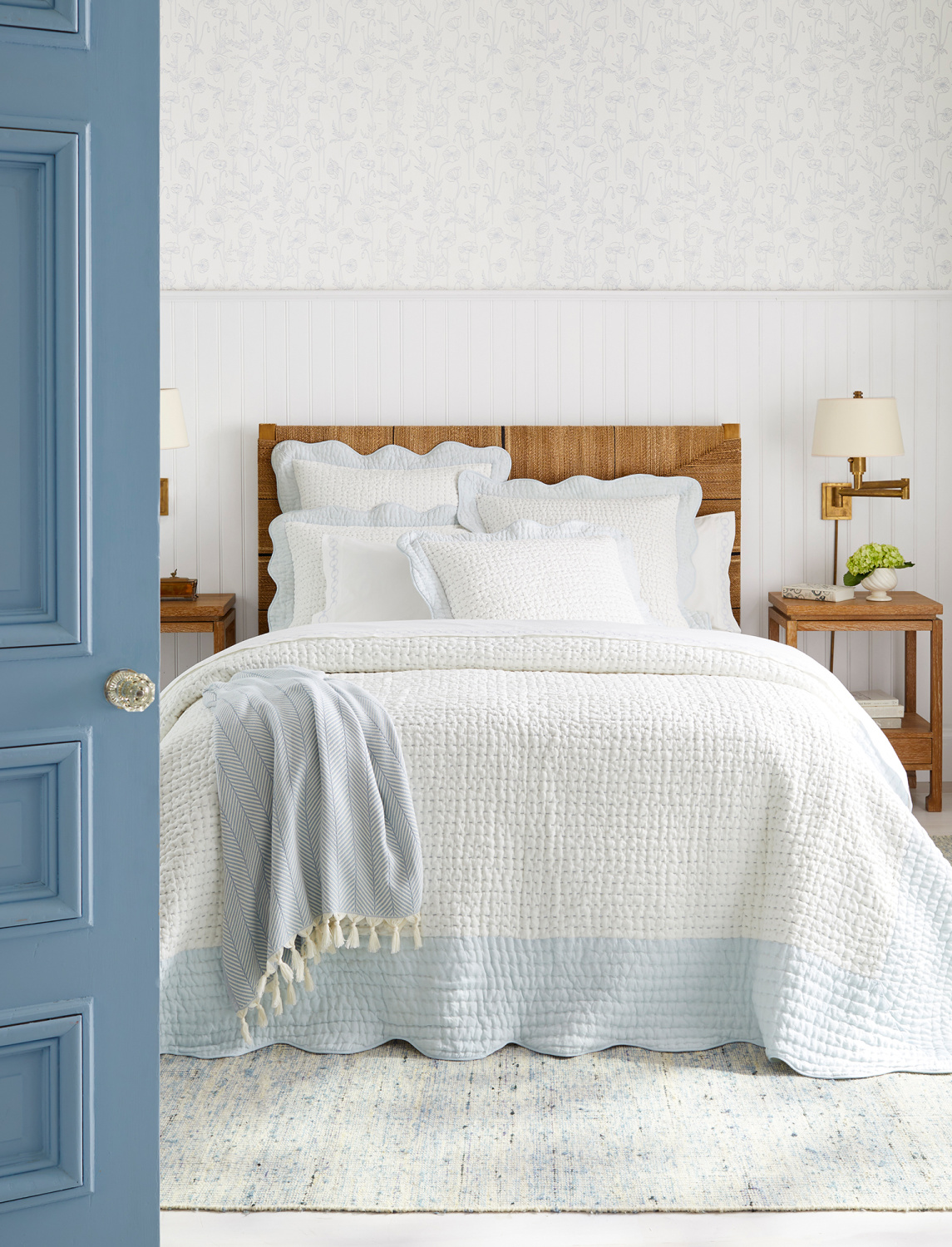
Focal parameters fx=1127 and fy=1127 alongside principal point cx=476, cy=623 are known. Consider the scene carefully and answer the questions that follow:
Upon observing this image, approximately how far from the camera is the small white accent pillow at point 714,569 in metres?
3.94

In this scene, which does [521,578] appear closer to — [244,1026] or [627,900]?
[627,900]

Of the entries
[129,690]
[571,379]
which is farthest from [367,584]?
[129,690]

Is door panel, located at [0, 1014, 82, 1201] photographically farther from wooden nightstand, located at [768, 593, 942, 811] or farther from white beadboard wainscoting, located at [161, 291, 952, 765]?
wooden nightstand, located at [768, 593, 942, 811]

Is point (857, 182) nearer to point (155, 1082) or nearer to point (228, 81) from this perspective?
point (228, 81)

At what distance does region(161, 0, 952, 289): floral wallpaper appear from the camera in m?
4.02

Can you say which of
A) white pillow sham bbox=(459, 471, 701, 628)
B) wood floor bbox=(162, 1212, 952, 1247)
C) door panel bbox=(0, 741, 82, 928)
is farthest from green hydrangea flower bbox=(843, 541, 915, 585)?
door panel bbox=(0, 741, 82, 928)

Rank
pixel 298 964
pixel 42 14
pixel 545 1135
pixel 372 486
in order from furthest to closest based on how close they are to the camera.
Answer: pixel 372 486 → pixel 298 964 → pixel 545 1135 → pixel 42 14

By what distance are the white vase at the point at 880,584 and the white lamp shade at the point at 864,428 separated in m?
0.41

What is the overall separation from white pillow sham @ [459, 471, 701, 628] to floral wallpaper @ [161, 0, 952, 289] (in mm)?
764

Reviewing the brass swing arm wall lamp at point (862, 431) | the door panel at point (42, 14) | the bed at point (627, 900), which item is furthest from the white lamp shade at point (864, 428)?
the door panel at point (42, 14)

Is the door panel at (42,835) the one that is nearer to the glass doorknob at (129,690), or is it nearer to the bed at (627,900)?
the glass doorknob at (129,690)

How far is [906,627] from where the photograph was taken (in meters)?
3.79

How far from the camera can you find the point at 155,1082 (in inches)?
58.9

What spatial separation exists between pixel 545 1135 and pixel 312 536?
2224 mm
